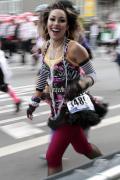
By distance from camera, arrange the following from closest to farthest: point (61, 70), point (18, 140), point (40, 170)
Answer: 1. point (61, 70)
2. point (40, 170)
3. point (18, 140)

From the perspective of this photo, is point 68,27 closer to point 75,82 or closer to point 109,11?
point 75,82

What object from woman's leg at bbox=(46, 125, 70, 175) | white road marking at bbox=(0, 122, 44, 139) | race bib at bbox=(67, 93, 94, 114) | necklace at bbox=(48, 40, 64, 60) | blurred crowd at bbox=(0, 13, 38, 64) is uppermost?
necklace at bbox=(48, 40, 64, 60)

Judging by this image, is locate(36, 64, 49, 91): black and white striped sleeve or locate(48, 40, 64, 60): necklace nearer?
locate(48, 40, 64, 60): necklace

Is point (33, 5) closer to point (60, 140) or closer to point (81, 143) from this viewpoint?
point (81, 143)

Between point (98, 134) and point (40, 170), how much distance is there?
1.55 metres

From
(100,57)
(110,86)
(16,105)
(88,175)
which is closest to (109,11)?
(100,57)

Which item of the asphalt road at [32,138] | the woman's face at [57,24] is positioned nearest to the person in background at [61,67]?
the woman's face at [57,24]

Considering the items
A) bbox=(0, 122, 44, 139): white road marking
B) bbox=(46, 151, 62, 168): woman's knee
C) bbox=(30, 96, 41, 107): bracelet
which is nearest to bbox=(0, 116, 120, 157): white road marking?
bbox=(0, 122, 44, 139): white road marking

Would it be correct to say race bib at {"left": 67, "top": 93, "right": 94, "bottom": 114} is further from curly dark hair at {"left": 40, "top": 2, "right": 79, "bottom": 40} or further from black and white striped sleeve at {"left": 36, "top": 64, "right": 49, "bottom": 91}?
curly dark hair at {"left": 40, "top": 2, "right": 79, "bottom": 40}

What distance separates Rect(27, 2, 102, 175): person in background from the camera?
137 inches

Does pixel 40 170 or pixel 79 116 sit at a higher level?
pixel 79 116

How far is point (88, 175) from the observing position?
73.2 inches

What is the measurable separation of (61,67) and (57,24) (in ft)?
1.06

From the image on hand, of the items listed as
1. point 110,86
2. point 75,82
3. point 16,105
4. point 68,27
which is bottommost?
point 110,86
